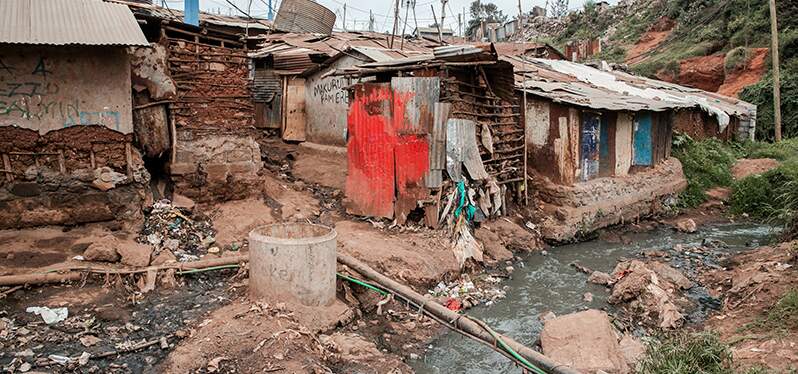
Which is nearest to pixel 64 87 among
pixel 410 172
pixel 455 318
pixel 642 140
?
pixel 410 172

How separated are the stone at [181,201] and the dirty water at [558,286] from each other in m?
4.41

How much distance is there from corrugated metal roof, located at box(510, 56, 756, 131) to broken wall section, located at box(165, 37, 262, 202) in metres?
5.80

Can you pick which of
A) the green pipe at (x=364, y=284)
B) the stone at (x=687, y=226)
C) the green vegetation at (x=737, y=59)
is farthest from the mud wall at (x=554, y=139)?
the green vegetation at (x=737, y=59)

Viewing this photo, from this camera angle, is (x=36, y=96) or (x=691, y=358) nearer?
(x=691, y=358)

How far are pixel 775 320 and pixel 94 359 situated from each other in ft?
23.8

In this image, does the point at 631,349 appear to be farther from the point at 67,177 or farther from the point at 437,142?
the point at 67,177

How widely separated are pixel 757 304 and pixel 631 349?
228 centimetres

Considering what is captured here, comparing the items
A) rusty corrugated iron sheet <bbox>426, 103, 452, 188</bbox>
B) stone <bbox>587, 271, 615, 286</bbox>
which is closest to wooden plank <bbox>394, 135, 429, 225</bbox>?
rusty corrugated iron sheet <bbox>426, 103, 452, 188</bbox>

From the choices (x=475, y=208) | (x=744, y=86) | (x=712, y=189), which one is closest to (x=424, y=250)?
(x=475, y=208)

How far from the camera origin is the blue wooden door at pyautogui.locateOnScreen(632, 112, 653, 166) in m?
14.0

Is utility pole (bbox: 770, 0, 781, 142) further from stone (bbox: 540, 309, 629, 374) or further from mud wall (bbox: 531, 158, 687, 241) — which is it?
stone (bbox: 540, 309, 629, 374)

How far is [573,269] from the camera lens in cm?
973

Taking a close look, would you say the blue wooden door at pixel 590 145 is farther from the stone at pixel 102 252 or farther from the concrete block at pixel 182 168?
the stone at pixel 102 252

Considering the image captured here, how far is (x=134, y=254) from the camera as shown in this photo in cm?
689
